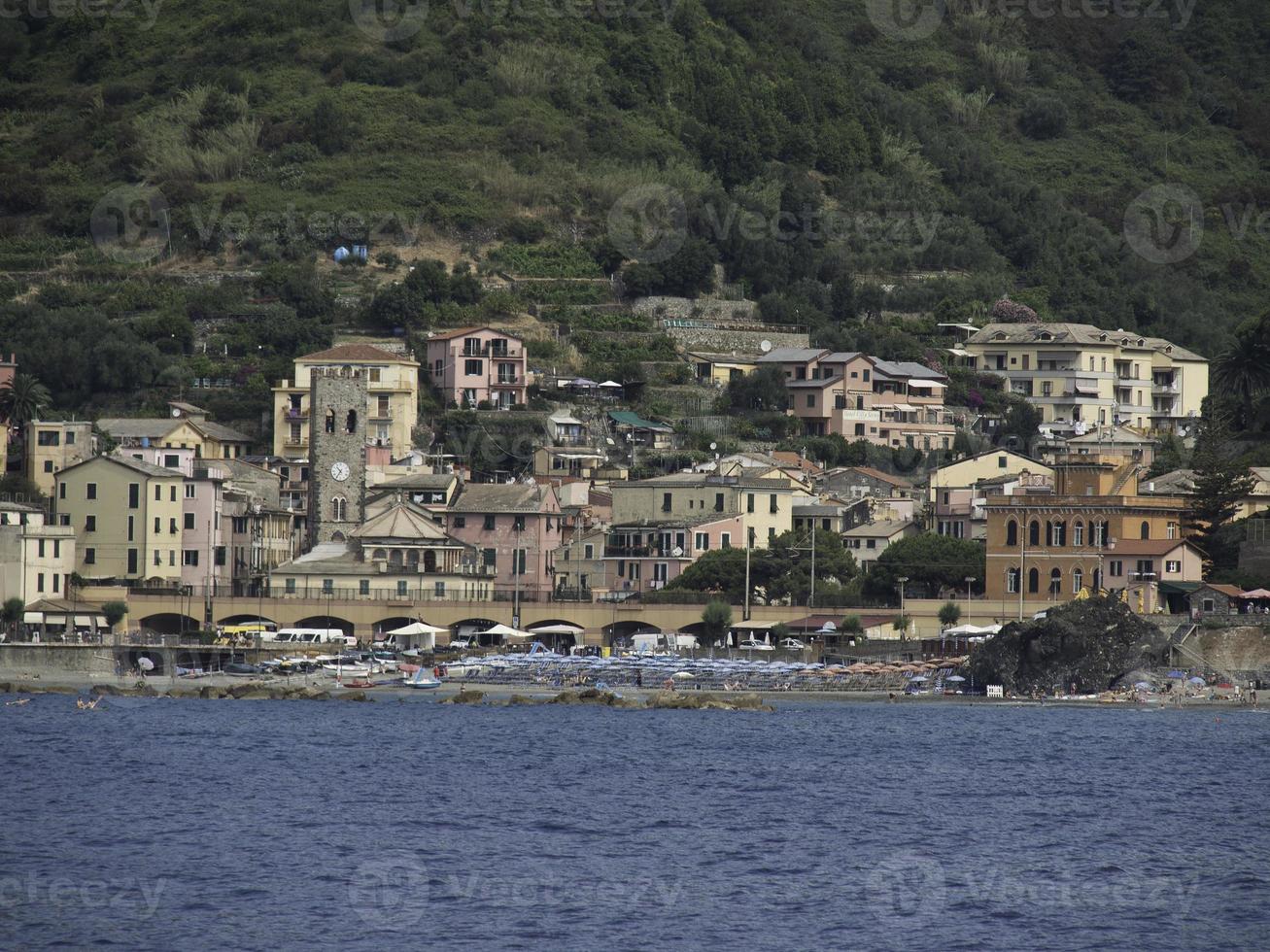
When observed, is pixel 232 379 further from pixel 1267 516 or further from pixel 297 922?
pixel 297 922

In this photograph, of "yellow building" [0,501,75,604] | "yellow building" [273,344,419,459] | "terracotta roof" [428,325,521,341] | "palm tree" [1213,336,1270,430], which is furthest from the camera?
"terracotta roof" [428,325,521,341]

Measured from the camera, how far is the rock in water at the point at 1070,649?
85.8 metres

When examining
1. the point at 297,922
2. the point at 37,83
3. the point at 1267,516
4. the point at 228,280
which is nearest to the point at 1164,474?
the point at 1267,516

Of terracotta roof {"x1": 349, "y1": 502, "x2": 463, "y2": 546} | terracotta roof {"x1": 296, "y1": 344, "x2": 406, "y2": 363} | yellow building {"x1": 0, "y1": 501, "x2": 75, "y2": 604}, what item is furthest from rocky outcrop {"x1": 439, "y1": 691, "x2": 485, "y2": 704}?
terracotta roof {"x1": 296, "y1": 344, "x2": 406, "y2": 363}

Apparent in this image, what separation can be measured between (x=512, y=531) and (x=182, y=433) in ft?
69.1

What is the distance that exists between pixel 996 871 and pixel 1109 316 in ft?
370

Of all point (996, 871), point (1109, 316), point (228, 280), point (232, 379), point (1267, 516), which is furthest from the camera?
point (1109, 316)

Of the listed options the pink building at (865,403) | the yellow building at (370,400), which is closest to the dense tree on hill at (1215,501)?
the pink building at (865,403)

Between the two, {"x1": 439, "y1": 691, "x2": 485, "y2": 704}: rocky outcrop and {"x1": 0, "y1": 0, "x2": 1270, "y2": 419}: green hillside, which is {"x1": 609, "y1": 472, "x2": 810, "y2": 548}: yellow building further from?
{"x1": 0, "y1": 0, "x2": 1270, "y2": 419}: green hillside

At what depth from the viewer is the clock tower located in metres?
108

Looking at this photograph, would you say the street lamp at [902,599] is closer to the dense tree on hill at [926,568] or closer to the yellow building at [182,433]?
the dense tree on hill at [926,568]

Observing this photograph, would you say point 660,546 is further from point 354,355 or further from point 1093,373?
point 1093,373

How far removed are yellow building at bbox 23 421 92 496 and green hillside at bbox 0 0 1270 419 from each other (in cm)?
1542

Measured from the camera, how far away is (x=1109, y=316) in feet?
525
